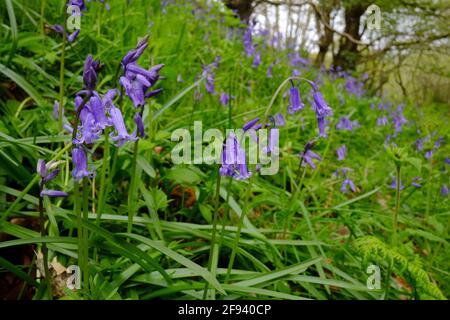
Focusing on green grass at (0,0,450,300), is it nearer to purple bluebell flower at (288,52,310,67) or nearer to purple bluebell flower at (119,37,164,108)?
purple bluebell flower at (119,37,164,108)

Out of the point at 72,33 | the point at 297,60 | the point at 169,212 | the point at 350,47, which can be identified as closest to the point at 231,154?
the point at 169,212

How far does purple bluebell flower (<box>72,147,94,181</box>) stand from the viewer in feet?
3.84

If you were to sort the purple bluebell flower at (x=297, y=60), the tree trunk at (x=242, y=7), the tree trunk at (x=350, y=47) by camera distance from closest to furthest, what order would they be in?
the purple bluebell flower at (x=297, y=60)
the tree trunk at (x=242, y=7)
the tree trunk at (x=350, y=47)

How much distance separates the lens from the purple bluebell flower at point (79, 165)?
117 cm

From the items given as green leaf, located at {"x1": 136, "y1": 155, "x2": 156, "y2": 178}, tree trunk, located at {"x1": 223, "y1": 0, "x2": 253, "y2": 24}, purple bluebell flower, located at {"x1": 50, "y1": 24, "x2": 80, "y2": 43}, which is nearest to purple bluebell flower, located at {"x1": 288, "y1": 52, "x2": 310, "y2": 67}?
tree trunk, located at {"x1": 223, "y1": 0, "x2": 253, "y2": 24}

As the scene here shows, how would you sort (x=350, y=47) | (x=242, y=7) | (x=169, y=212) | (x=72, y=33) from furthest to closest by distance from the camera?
(x=350, y=47) < (x=242, y=7) < (x=169, y=212) < (x=72, y=33)

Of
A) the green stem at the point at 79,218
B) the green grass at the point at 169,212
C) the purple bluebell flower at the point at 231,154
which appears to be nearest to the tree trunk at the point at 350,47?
the green grass at the point at 169,212

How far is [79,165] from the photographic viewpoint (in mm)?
1182

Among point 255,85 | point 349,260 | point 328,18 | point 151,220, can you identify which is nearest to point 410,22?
point 328,18

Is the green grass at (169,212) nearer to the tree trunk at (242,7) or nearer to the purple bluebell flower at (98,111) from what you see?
the purple bluebell flower at (98,111)

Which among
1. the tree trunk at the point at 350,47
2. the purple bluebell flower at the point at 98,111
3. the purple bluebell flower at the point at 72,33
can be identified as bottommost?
the purple bluebell flower at the point at 98,111

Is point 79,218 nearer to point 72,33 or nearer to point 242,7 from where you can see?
point 72,33

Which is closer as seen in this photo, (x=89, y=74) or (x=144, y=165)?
(x=89, y=74)
